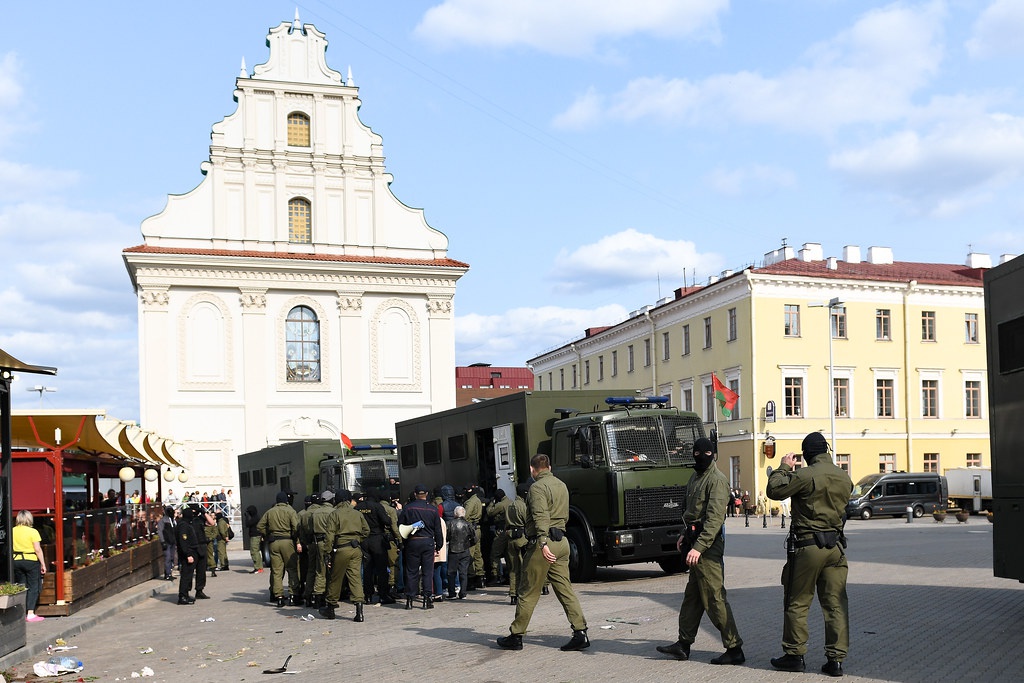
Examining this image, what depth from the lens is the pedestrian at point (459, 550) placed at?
1688 centimetres

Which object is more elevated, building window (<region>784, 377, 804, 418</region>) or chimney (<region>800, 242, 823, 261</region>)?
chimney (<region>800, 242, 823, 261</region>)

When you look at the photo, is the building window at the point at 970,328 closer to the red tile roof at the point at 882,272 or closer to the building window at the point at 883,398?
the red tile roof at the point at 882,272

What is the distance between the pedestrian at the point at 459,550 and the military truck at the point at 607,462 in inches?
67.9

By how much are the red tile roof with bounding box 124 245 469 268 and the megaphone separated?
3655cm

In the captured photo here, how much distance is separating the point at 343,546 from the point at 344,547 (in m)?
0.02

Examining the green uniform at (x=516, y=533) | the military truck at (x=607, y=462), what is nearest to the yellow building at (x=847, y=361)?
the military truck at (x=607, y=462)

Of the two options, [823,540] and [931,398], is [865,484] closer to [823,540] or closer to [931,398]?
[931,398]

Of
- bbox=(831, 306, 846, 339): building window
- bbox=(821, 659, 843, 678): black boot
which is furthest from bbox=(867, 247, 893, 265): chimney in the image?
bbox=(821, 659, 843, 678): black boot

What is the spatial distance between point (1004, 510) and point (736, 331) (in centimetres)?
4333

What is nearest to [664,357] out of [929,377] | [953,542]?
[929,377]

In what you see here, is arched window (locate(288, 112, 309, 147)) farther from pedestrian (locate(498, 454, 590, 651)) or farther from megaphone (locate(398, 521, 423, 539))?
pedestrian (locate(498, 454, 590, 651))

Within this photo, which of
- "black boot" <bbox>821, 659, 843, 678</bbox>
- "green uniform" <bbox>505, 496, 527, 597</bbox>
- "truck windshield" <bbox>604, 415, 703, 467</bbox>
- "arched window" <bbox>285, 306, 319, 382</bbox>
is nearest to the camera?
"black boot" <bbox>821, 659, 843, 678</bbox>

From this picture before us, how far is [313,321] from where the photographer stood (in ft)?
172

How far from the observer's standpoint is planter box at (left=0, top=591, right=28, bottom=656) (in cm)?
1169
